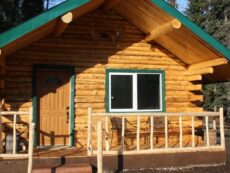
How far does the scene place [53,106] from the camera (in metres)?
11.0

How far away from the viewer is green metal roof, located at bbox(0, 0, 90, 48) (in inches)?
344

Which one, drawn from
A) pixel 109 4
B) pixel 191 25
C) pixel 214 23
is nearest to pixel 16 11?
pixel 109 4

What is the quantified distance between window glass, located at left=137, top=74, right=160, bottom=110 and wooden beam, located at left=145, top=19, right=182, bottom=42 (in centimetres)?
115

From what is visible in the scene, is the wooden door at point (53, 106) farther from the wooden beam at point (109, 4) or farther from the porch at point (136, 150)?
the wooden beam at point (109, 4)

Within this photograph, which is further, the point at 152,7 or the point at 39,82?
the point at 39,82

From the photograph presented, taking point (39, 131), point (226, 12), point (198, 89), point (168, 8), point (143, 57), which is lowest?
point (39, 131)

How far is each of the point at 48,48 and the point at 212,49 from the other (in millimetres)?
4495

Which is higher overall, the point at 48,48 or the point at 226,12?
the point at 226,12

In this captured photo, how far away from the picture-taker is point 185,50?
11.5 m

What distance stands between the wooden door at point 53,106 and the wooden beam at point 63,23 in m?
1.12

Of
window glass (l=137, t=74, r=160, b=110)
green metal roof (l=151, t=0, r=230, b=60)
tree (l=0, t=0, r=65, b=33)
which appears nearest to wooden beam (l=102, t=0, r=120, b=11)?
green metal roof (l=151, t=0, r=230, b=60)

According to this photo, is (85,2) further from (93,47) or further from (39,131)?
(39,131)

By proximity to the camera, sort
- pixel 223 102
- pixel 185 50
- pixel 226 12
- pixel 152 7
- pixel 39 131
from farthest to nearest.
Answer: pixel 226 12 < pixel 223 102 < pixel 185 50 < pixel 39 131 < pixel 152 7

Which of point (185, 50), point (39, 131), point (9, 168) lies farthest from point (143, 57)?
point (9, 168)
